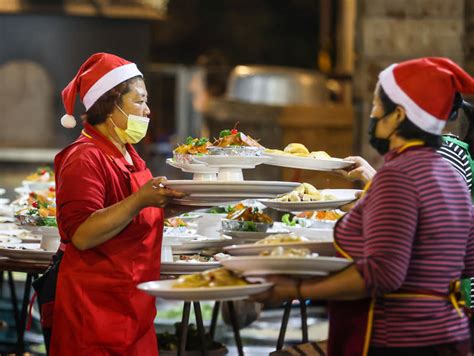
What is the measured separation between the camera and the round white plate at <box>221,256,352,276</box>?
3227mm

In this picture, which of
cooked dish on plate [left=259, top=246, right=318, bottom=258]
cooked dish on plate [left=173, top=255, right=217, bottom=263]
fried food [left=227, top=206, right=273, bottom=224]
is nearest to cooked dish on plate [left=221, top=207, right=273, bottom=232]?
fried food [left=227, top=206, right=273, bottom=224]

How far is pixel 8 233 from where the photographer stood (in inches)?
240

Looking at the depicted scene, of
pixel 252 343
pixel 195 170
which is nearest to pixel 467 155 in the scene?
pixel 195 170

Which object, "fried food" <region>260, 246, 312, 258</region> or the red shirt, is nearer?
"fried food" <region>260, 246, 312, 258</region>

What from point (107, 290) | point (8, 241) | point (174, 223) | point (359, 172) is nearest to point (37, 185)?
point (8, 241)

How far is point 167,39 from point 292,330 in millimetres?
8916

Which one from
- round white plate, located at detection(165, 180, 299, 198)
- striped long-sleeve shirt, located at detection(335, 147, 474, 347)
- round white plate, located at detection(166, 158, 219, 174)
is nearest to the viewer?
striped long-sleeve shirt, located at detection(335, 147, 474, 347)

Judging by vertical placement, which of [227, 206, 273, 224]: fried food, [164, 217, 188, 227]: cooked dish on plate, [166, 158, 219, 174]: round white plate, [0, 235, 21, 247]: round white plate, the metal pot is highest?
[166, 158, 219, 174]: round white plate

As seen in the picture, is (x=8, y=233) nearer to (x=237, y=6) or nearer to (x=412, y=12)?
(x=412, y=12)

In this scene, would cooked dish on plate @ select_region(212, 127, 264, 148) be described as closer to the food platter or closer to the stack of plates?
the stack of plates

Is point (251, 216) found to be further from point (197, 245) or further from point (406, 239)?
point (406, 239)

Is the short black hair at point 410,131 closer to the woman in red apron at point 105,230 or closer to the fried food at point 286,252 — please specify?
the fried food at point 286,252

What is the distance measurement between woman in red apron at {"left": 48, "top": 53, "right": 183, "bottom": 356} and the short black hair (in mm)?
1185

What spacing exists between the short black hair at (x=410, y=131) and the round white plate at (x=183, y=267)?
1.85m
